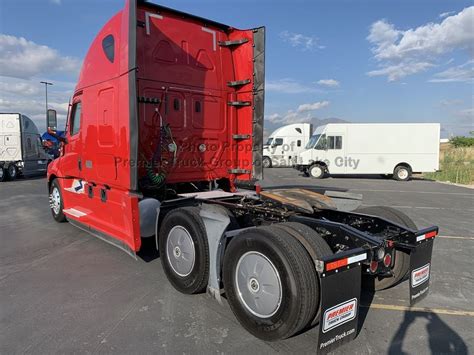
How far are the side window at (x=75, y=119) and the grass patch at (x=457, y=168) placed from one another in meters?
19.6

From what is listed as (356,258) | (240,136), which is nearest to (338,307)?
(356,258)

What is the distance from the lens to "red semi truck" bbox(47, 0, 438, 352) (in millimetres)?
2926

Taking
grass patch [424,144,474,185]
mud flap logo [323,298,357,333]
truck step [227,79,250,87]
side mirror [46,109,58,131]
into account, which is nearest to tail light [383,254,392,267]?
mud flap logo [323,298,357,333]

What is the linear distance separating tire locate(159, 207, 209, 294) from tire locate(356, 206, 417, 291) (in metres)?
1.83

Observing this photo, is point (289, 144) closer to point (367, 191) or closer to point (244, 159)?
point (367, 191)

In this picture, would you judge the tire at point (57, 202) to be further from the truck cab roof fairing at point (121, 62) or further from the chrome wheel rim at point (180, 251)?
the chrome wheel rim at point (180, 251)

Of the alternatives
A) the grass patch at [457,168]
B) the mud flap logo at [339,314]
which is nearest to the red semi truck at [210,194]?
the mud flap logo at [339,314]

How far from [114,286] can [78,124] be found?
3.20 m

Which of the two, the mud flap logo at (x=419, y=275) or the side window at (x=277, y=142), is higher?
the side window at (x=277, y=142)

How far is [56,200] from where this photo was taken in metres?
7.60

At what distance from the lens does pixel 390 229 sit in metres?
3.73

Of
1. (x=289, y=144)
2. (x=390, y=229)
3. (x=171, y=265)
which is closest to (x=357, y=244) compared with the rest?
(x=390, y=229)

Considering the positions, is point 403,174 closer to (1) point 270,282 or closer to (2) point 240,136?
(2) point 240,136

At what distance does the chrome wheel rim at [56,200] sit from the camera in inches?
294
